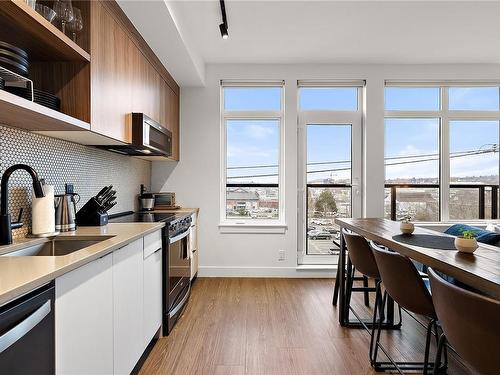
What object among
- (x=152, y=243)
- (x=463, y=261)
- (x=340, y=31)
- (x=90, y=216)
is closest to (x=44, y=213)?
(x=90, y=216)

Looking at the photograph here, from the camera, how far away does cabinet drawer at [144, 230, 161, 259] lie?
6.75ft

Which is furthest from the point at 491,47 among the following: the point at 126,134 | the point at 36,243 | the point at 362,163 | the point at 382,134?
the point at 36,243

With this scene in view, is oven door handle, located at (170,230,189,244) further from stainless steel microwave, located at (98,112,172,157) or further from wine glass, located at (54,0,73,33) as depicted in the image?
wine glass, located at (54,0,73,33)

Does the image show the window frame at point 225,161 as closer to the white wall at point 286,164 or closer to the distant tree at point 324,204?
the white wall at point 286,164

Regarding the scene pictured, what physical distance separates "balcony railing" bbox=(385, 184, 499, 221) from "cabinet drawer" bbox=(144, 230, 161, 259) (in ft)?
10.4

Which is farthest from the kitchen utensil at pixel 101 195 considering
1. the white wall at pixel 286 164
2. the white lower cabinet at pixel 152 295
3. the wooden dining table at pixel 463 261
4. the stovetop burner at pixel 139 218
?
the wooden dining table at pixel 463 261

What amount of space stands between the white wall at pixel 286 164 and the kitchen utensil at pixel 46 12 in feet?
7.99

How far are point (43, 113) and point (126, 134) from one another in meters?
0.98

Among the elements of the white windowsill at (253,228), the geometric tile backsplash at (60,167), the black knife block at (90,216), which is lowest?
the white windowsill at (253,228)

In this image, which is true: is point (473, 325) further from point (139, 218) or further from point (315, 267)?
point (315, 267)

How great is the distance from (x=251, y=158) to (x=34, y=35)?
2901 mm

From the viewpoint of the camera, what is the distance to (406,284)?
159 centimetres

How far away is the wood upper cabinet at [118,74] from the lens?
1.83m

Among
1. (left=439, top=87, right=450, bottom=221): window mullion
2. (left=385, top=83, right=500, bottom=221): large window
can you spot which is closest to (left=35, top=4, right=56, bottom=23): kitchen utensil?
(left=385, top=83, right=500, bottom=221): large window
